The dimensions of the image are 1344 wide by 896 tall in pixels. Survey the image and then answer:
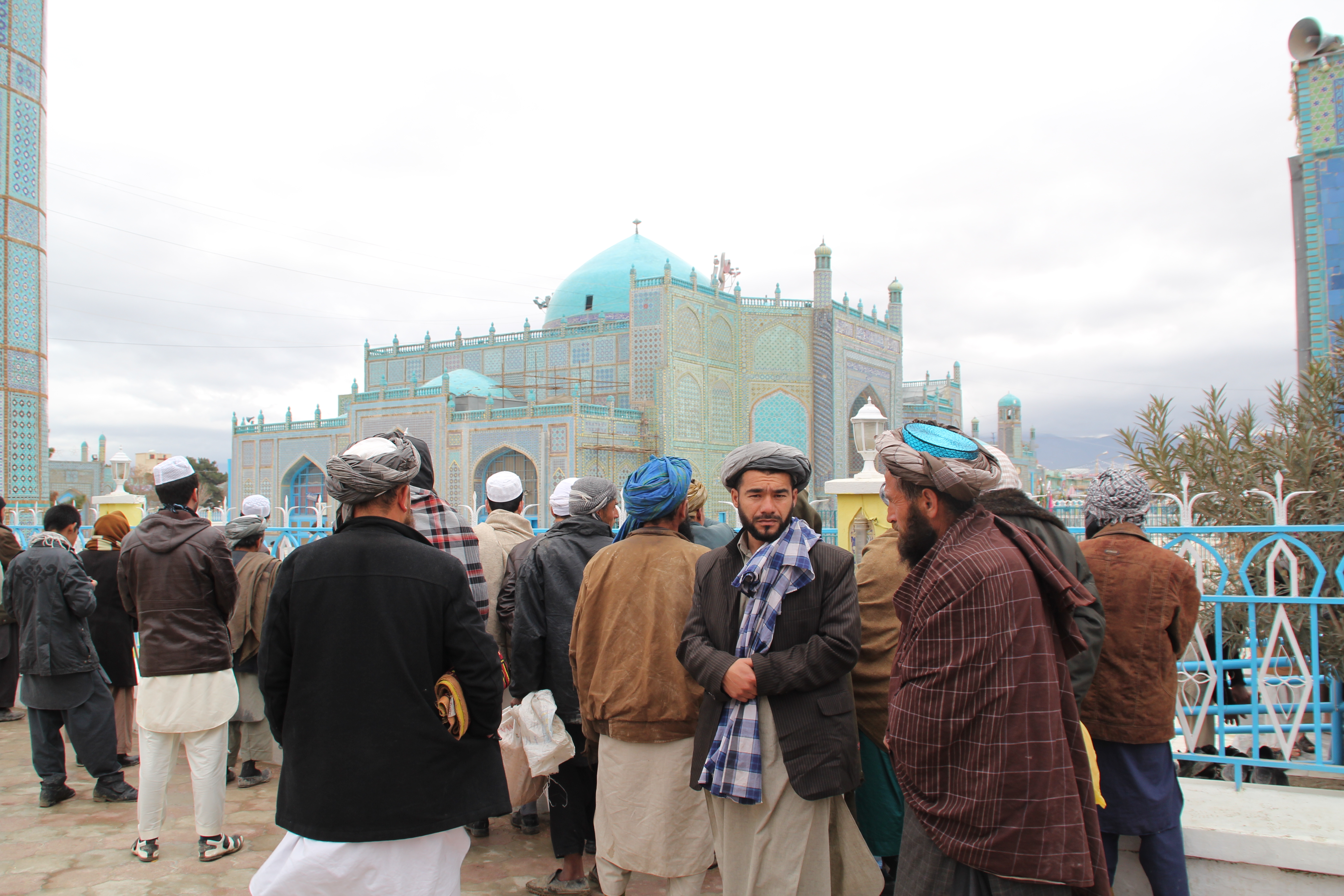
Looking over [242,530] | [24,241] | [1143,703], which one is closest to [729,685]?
[1143,703]

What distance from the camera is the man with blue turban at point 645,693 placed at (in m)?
2.37

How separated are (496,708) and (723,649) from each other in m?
0.58

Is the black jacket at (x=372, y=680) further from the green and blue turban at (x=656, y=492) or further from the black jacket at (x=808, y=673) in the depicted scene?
the green and blue turban at (x=656, y=492)

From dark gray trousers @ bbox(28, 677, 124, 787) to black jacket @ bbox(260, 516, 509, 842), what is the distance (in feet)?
8.76

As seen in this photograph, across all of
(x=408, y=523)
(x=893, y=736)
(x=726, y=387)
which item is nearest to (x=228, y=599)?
(x=408, y=523)

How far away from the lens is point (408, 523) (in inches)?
79.3

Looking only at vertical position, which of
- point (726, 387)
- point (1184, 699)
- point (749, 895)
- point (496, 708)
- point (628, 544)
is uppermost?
point (726, 387)

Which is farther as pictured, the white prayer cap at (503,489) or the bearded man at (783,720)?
the white prayer cap at (503,489)

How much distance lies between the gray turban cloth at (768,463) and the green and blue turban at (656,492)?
7.7 inches

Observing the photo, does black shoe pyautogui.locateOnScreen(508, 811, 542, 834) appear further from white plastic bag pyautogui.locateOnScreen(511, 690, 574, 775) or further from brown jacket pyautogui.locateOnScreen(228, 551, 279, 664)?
brown jacket pyautogui.locateOnScreen(228, 551, 279, 664)

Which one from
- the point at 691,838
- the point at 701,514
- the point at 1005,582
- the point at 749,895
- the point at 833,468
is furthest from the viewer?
the point at 833,468

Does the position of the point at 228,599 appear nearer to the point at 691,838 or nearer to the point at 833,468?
the point at 691,838

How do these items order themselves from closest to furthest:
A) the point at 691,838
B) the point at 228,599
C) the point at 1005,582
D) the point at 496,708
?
1. the point at 1005,582
2. the point at 496,708
3. the point at 691,838
4. the point at 228,599

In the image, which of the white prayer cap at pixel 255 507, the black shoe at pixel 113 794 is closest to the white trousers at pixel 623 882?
the black shoe at pixel 113 794
